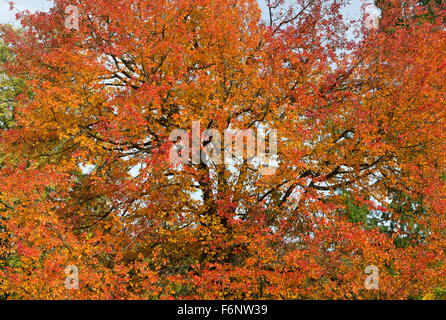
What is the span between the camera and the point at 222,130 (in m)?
12.0

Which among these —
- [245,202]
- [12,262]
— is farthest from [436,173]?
[12,262]

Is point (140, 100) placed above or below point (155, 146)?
above

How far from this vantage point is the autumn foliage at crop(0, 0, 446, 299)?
1086 centimetres

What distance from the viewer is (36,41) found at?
1472 cm

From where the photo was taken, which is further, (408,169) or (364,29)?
(364,29)

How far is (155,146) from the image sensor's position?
39.8 feet

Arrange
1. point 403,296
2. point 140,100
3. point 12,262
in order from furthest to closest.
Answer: point 12,262 → point 140,100 → point 403,296

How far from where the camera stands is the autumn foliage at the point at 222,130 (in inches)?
428

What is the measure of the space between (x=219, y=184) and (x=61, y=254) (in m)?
5.56

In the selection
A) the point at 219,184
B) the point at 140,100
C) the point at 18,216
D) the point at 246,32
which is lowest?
the point at 18,216

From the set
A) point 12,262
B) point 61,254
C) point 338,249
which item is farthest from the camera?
point 12,262
